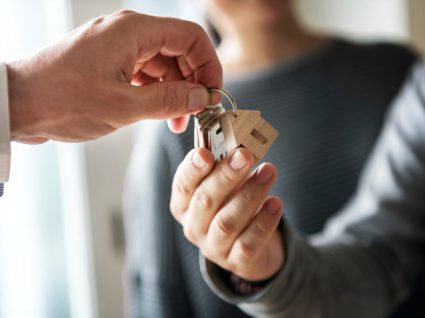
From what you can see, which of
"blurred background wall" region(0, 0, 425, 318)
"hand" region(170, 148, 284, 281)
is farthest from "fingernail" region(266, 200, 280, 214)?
"blurred background wall" region(0, 0, 425, 318)

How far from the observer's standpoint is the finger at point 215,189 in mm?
384

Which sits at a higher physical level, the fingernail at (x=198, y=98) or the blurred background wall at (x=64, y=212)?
the fingernail at (x=198, y=98)

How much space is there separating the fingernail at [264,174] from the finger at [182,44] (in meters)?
0.07

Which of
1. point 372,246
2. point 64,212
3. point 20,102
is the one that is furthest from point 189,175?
point 64,212

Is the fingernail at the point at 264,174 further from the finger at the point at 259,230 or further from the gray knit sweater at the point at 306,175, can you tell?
the gray knit sweater at the point at 306,175

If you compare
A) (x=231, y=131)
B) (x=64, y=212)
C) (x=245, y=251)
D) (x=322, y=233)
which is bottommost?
(x=64, y=212)

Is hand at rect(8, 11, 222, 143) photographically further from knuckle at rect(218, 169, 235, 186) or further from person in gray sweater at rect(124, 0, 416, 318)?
person in gray sweater at rect(124, 0, 416, 318)

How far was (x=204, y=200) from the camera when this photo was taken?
0.42 meters

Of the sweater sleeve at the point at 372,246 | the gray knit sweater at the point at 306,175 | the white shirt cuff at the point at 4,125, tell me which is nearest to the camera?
the white shirt cuff at the point at 4,125

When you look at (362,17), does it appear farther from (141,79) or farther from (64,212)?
(141,79)

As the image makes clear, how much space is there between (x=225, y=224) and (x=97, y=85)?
141mm

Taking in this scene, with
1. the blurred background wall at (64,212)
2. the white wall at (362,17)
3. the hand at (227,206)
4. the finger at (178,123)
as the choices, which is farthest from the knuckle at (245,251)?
the white wall at (362,17)

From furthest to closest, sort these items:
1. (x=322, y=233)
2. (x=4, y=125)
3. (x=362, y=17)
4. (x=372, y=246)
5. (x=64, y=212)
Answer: (x=362, y=17), (x=64, y=212), (x=322, y=233), (x=372, y=246), (x=4, y=125)

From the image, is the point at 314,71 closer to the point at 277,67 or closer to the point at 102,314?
the point at 277,67
